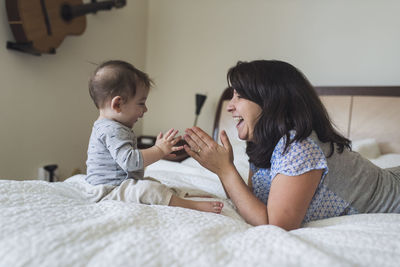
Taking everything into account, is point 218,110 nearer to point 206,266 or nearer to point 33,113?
A: point 33,113

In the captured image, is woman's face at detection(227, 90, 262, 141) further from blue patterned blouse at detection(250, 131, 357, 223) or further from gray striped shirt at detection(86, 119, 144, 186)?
gray striped shirt at detection(86, 119, 144, 186)

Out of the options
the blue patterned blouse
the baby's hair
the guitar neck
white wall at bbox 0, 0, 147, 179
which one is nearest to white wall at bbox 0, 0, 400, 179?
white wall at bbox 0, 0, 147, 179

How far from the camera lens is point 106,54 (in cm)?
240

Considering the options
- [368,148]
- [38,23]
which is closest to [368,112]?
[368,148]

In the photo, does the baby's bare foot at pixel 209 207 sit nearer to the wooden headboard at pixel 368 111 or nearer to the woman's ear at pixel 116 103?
the woman's ear at pixel 116 103

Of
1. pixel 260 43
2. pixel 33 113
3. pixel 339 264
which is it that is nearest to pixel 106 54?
pixel 33 113

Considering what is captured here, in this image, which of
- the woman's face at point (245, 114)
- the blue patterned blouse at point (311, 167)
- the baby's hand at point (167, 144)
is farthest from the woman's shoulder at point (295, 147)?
the baby's hand at point (167, 144)

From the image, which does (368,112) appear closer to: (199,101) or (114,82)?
(199,101)

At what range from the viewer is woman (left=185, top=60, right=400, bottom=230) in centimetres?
78

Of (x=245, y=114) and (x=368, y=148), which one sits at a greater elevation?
(x=245, y=114)

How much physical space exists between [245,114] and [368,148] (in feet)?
4.00

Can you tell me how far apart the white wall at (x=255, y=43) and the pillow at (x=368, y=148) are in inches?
20.4

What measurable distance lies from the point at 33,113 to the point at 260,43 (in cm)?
179

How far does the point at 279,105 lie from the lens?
905 millimetres
